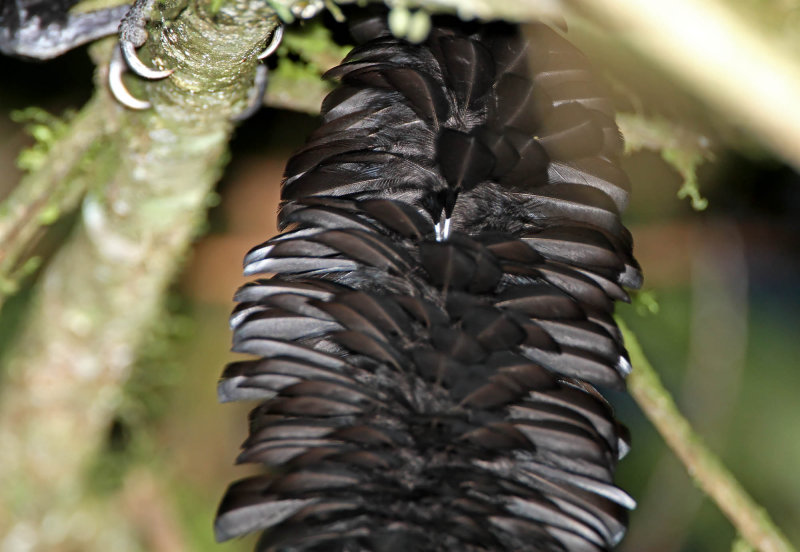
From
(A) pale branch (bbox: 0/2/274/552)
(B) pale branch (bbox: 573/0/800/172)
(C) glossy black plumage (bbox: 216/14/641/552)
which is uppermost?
(B) pale branch (bbox: 573/0/800/172)

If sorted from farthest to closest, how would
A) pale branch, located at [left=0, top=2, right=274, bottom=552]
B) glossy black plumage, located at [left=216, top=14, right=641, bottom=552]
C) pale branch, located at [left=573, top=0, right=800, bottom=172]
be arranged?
pale branch, located at [left=0, top=2, right=274, bottom=552] → glossy black plumage, located at [left=216, top=14, right=641, bottom=552] → pale branch, located at [left=573, top=0, right=800, bottom=172]

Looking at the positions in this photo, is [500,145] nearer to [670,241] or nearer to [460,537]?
[460,537]

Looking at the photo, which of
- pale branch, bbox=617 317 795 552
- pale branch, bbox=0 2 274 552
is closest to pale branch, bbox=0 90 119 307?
pale branch, bbox=0 2 274 552

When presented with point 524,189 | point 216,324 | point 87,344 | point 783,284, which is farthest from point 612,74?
point 216,324

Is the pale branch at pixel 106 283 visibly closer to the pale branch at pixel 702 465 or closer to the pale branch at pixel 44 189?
the pale branch at pixel 44 189

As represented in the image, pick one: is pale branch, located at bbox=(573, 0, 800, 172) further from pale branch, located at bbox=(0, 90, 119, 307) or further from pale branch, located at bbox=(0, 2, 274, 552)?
pale branch, located at bbox=(0, 90, 119, 307)

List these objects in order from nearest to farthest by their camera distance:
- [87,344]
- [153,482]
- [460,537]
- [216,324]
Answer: [460,537] < [87,344] < [153,482] < [216,324]
